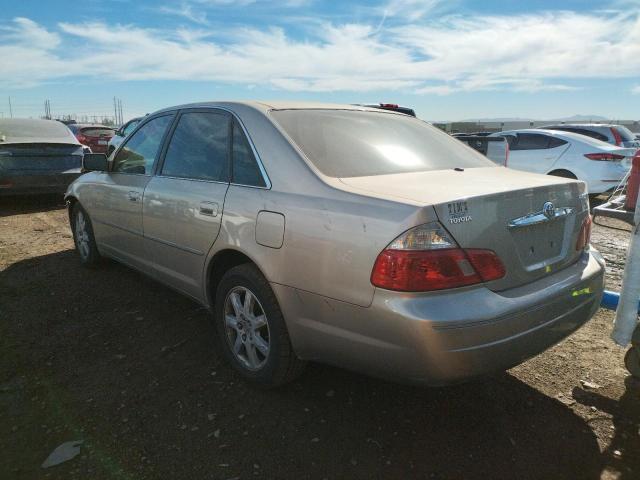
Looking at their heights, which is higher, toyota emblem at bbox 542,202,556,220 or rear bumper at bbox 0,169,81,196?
toyota emblem at bbox 542,202,556,220

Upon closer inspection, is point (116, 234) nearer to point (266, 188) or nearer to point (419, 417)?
point (266, 188)

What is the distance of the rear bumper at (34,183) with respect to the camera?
766cm

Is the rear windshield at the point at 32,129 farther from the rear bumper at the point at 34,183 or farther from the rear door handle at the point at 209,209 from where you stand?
the rear door handle at the point at 209,209

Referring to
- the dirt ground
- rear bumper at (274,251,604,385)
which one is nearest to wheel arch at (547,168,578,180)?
the dirt ground

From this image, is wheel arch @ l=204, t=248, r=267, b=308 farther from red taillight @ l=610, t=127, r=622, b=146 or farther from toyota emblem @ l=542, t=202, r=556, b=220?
red taillight @ l=610, t=127, r=622, b=146

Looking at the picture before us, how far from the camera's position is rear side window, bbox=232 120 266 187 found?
267cm

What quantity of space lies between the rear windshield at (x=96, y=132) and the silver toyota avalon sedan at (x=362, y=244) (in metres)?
13.9

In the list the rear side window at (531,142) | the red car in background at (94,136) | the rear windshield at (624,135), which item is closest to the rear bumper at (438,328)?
the rear side window at (531,142)

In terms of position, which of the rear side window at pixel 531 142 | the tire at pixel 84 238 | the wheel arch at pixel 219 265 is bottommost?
the tire at pixel 84 238

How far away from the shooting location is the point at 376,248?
Result: 2.02m

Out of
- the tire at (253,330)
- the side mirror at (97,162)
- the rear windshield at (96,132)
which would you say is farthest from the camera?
the rear windshield at (96,132)

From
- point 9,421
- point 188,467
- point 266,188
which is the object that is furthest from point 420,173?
point 9,421

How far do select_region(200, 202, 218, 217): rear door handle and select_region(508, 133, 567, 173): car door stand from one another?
8.23 meters

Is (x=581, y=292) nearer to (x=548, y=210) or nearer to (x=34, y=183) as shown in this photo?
(x=548, y=210)
